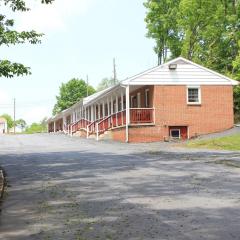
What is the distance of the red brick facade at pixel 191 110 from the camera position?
1419 inches

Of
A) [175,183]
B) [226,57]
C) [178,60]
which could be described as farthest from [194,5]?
[175,183]

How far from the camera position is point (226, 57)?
5647 cm

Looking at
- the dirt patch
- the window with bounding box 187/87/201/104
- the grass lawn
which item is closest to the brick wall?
the window with bounding box 187/87/201/104

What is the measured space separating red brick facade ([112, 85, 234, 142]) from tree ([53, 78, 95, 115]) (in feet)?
274

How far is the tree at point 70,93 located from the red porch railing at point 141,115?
275 ft

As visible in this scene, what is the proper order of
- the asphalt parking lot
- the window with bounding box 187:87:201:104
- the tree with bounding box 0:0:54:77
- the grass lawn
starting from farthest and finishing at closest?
the window with bounding box 187:87:201:104 → the grass lawn → the tree with bounding box 0:0:54:77 → the asphalt parking lot

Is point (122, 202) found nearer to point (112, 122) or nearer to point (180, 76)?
point (180, 76)

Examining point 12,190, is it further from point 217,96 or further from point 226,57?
point 226,57

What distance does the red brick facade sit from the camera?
36.0 meters

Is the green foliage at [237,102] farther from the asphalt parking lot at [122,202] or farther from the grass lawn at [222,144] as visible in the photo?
the asphalt parking lot at [122,202]

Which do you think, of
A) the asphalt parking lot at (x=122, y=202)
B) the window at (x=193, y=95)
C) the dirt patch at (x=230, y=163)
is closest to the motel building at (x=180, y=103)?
the window at (x=193, y=95)

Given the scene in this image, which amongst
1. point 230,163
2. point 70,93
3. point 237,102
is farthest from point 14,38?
point 70,93

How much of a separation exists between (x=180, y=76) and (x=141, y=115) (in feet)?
12.6

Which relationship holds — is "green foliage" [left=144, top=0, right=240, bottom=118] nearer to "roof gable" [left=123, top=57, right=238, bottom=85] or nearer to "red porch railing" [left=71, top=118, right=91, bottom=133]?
"roof gable" [left=123, top=57, right=238, bottom=85]
